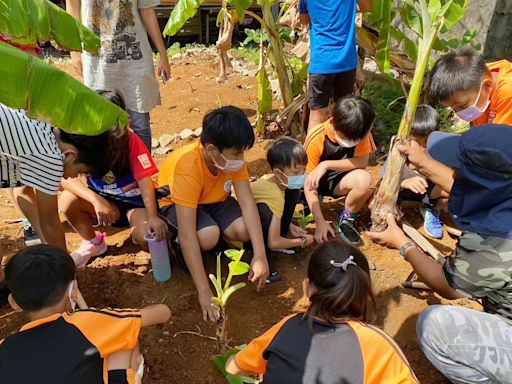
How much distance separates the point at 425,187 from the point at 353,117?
2.25 ft

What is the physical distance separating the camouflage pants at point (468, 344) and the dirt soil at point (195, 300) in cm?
27

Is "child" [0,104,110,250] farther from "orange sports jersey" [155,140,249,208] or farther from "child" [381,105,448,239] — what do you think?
"child" [381,105,448,239]

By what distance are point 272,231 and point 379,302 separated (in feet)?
2.16

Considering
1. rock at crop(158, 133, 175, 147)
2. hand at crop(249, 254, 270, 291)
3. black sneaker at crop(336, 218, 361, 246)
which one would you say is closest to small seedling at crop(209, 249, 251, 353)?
hand at crop(249, 254, 270, 291)

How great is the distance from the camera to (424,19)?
94.9 inches

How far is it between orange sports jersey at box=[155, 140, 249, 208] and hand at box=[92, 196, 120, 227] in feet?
0.85

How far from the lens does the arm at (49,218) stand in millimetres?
1994

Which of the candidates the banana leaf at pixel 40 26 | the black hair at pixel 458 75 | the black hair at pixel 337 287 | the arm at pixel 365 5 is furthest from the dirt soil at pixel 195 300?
the arm at pixel 365 5

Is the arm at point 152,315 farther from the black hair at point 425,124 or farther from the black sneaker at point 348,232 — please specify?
the black hair at point 425,124

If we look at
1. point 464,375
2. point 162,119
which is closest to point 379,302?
point 464,375

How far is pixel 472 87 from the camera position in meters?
2.17

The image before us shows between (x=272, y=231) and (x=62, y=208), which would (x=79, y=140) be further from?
(x=272, y=231)

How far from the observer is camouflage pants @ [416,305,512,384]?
1.71 metres

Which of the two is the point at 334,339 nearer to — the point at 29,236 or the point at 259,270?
the point at 259,270
